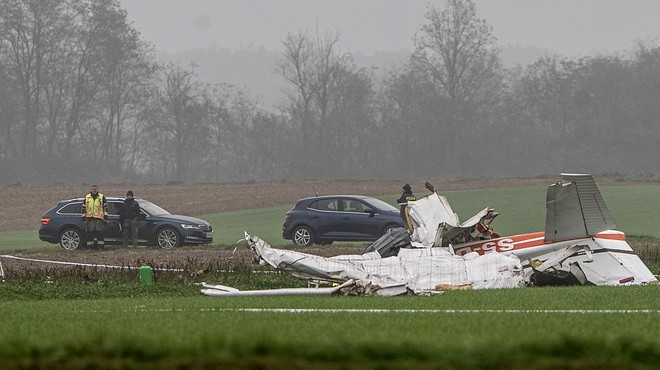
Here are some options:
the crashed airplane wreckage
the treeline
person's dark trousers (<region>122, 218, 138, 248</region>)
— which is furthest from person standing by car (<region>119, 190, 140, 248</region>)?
the treeline

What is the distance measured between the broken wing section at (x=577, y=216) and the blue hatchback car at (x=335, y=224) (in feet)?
51.2

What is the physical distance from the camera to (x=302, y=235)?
34.5 meters

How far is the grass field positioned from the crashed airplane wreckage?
1.39 metres

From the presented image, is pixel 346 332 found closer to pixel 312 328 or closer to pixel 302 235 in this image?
pixel 312 328

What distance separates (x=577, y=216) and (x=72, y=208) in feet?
66.5

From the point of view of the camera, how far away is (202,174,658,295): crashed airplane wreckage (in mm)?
17516

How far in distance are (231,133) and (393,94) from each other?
18482 mm

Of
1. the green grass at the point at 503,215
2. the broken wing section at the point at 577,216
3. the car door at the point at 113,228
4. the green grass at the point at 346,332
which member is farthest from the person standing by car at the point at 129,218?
the broken wing section at the point at 577,216

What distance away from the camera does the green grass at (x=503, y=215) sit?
1612 inches

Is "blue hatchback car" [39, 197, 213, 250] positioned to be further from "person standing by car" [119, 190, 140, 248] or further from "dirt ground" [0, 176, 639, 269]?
"dirt ground" [0, 176, 639, 269]

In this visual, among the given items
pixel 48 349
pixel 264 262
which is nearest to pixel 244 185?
pixel 264 262

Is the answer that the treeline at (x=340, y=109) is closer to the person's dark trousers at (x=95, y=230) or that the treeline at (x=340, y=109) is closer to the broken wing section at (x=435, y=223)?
the person's dark trousers at (x=95, y=230)

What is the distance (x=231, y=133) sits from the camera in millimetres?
116375

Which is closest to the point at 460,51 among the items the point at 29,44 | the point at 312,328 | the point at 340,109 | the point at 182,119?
the point at 340,109
